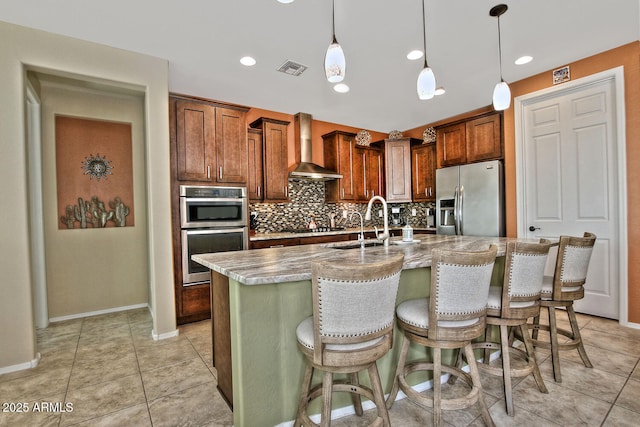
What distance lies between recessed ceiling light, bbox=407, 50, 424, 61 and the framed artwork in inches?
141

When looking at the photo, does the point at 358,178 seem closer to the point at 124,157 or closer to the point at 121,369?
the point at 124,157

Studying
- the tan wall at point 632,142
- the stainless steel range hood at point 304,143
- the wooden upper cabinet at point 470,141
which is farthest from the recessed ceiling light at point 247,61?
the tan wall at point 632,142

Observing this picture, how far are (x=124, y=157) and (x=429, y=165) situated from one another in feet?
15.3

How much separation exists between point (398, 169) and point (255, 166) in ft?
8.76

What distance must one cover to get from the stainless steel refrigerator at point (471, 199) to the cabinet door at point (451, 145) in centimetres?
16

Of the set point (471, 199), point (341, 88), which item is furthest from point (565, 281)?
point (341, 88)

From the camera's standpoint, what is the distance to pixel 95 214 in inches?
150

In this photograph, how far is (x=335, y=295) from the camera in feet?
4.19

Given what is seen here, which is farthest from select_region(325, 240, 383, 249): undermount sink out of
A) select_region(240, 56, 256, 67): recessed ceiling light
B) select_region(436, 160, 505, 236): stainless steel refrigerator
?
select_region(436, 160, 505, 236): stainless steel refrigerator

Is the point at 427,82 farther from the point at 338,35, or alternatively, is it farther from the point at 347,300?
the point at 347,300

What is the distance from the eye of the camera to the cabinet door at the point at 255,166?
4.26 metres

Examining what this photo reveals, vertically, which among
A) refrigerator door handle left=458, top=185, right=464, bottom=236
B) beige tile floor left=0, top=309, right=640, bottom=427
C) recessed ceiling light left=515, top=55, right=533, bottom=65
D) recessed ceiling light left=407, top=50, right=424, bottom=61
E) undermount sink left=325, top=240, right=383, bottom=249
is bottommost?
beige tile floor left=0, top=309, right=640, bottom=427

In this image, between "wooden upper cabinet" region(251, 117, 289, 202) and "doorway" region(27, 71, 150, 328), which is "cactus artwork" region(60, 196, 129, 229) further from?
"wooden upper cabinet" region(251, 117, 289, 202)

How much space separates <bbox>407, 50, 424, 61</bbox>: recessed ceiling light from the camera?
302 cm
